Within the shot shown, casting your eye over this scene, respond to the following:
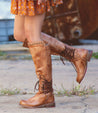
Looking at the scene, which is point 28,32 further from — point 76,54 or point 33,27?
point 76,54

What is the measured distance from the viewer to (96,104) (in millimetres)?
2059

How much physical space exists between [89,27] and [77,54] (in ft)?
11.0

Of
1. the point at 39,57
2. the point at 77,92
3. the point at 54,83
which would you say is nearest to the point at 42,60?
the point at 39,57

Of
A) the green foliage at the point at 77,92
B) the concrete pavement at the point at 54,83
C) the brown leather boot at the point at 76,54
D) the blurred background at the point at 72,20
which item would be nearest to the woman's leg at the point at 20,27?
the brown leather boot at the point at 76,54

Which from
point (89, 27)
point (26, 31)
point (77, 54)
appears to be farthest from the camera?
point (89, 27)

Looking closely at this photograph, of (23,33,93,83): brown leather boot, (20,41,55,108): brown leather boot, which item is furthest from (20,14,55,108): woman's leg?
(23,33,93,83): brown leather boot

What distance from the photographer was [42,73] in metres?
1.95

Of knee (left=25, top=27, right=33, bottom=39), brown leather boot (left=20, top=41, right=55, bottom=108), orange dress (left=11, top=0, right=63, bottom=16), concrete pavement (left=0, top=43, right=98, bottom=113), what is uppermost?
orange dress (left=11, top=0, right=63, bottom=16)

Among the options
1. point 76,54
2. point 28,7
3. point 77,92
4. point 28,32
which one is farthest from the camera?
point 77,92

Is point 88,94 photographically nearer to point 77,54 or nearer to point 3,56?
point 77,54

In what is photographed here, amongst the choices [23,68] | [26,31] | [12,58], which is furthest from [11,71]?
[26,31]

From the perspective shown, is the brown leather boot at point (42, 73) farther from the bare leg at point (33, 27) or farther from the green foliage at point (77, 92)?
the green foliage at point (77, 92)

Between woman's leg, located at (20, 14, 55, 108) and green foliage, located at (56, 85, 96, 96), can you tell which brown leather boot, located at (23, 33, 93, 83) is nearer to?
woman's leg, located at (20, 14, 55, 108)

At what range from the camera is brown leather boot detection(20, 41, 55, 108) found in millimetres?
1930
